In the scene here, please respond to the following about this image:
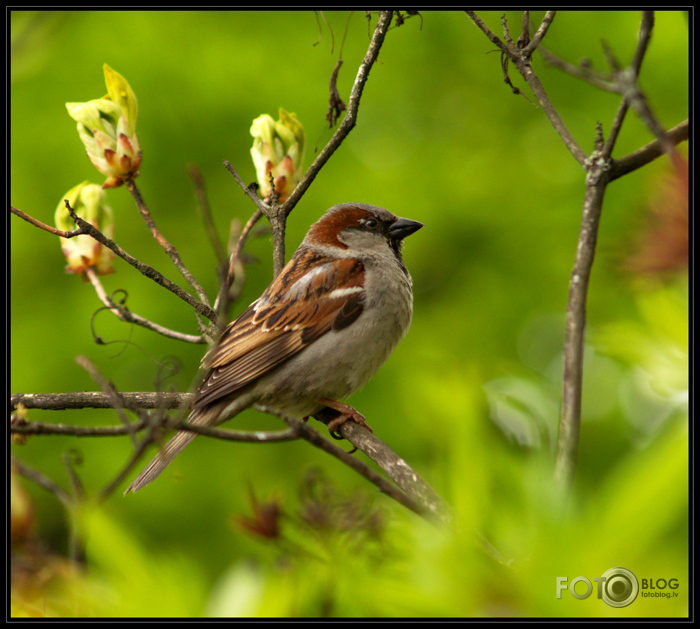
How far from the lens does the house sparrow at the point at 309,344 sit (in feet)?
8.11

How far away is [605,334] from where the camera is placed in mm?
867

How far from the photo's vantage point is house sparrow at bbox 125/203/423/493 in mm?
2473

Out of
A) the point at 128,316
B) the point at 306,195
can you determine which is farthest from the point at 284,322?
the point at 306,195

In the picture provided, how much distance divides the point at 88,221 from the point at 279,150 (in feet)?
2.29

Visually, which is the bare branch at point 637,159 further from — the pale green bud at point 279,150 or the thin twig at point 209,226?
the pale green bud at point 279,150

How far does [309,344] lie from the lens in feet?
8.34

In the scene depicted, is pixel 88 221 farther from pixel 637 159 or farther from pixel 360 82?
pixel 637 159

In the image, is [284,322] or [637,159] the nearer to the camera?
[637,159]

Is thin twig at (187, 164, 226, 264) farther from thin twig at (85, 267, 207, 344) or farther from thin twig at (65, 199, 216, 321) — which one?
thin twig at (85, 267, 207, 344)

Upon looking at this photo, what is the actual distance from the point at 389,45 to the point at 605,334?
A: 14.0ft
